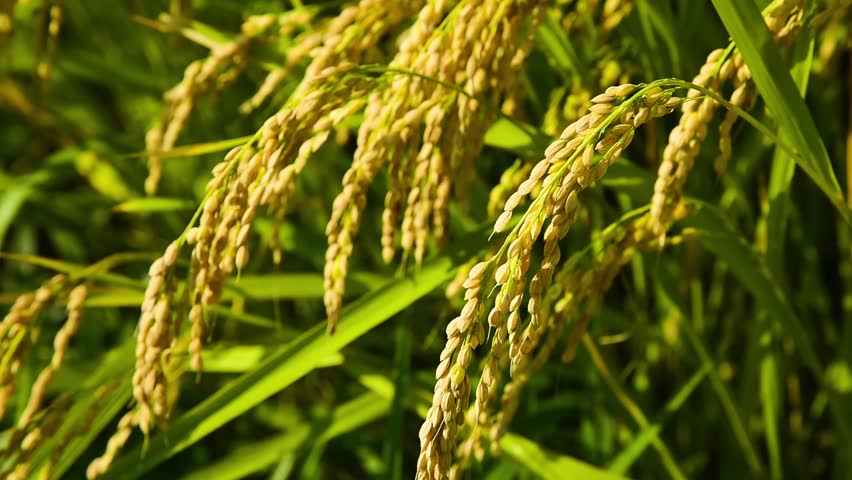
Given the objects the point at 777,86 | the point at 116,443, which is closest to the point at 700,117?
the point at 777,86

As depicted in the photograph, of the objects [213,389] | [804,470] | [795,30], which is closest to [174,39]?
[213,389]

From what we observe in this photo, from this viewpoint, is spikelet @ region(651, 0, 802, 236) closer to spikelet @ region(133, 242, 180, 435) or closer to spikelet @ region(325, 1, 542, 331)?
spikelet @ region(325, 1, 542, 331)

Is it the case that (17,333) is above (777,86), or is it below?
above

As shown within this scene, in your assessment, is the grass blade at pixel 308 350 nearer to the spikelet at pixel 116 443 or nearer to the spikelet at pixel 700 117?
the spikelet at pixel 116 443

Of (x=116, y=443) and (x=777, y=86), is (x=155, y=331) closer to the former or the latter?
(x=116, y=443)

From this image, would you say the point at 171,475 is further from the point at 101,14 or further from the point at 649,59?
the point at 649,59

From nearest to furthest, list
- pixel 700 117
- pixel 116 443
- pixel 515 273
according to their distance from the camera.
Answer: pixel 515 273
pixel 700 117
pixel 116 443

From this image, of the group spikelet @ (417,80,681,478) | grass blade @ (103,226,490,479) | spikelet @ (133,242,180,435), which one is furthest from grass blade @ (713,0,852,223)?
spikelet @ (133,242,180,435)
